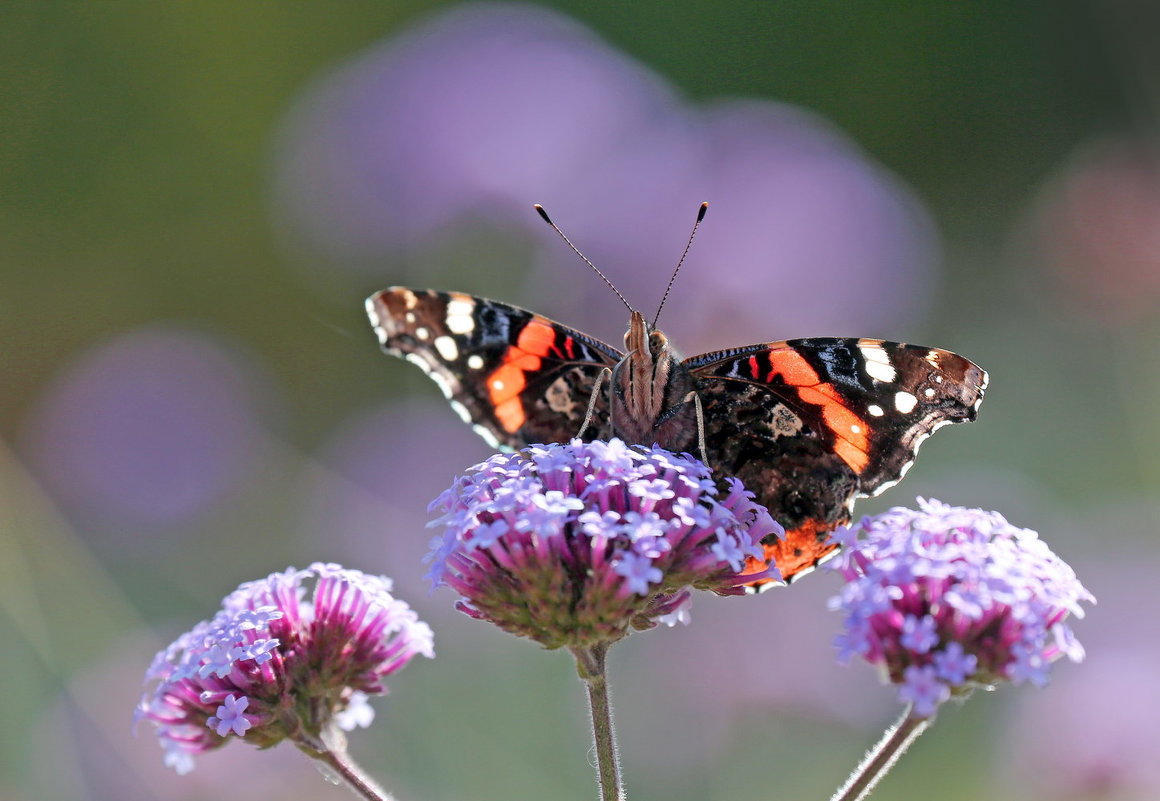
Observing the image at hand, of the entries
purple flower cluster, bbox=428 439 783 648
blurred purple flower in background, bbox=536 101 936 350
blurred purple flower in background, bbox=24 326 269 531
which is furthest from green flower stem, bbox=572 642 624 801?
blurred purple flower in background, bbox=24 326 269 531

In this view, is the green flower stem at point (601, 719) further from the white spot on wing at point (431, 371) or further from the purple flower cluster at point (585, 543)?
the white spot on wing at point (431, 371)

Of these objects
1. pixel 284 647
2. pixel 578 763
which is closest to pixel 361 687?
pixel 284 647

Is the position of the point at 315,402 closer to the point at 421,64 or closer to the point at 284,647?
the point at 421,64

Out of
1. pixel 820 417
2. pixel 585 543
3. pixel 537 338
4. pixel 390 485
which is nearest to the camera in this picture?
pixel 585 543

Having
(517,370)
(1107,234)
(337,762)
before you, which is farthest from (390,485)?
(1107,234)

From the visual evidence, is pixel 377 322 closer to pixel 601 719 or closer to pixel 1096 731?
pixel 601 719

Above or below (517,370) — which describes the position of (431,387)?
above

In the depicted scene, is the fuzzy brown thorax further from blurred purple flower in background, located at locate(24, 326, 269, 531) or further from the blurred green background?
blurred purple flower in background, located at locate(24, 326, 269, 531)
